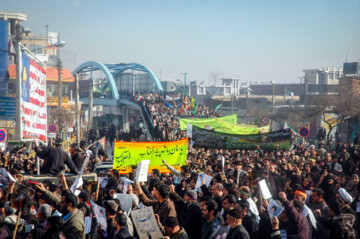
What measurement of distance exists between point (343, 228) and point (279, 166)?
6306 millimetres

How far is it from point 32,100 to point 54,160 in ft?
15.3

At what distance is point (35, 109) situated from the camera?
15.3 meters

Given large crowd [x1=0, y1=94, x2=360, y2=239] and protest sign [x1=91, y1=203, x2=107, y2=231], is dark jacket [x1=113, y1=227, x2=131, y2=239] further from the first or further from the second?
protest sign [x1=91, y1=203, x2=107, y2=231]

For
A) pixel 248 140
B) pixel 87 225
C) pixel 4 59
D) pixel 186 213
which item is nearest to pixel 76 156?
pixel 186 213

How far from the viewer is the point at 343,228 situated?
6.70m

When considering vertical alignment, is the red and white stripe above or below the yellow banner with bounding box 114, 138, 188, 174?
above

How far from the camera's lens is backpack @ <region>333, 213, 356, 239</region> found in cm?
668

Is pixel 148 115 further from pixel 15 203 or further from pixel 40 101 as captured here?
pixel 15 203

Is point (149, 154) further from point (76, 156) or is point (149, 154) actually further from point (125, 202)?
point (125, 202)

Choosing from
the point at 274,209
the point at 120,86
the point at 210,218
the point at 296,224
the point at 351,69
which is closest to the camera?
the point at 210,218

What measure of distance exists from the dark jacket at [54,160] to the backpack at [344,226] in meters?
6.03

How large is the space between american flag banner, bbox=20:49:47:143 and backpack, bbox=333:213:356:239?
9.84 m

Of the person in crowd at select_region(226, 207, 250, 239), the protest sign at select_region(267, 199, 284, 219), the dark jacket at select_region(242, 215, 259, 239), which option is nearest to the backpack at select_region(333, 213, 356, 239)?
the protest sign at select_region(267, 199, 284, 219)

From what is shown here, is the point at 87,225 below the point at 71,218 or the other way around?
below
